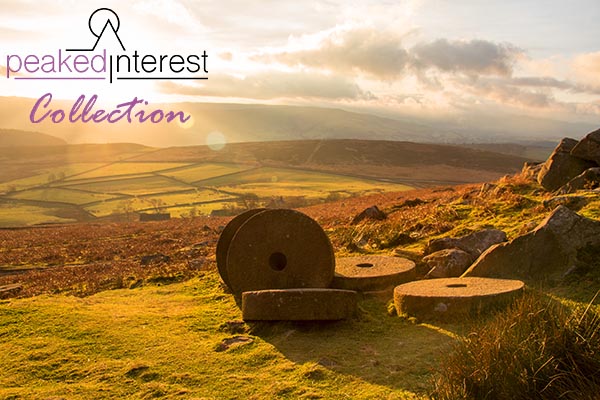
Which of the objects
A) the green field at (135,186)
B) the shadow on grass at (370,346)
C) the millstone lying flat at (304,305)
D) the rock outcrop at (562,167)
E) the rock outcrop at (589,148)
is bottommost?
the green field at (135,186)

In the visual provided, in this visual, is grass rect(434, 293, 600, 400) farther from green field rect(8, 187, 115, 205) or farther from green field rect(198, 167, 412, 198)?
green field rect(8, 187, 115, 205)

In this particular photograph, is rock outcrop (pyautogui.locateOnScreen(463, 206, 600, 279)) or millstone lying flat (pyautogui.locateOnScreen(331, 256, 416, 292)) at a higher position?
rock outcrop (pyautogui.locateOnScreen(463, 206, 600, 279))

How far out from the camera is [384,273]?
1094 cm

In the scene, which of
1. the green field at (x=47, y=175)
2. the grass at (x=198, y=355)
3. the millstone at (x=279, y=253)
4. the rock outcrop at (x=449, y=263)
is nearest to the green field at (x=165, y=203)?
the green field at (x=47, y=175)

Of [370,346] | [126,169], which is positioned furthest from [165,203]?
[370,346]

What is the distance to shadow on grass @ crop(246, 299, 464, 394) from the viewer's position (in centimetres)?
691

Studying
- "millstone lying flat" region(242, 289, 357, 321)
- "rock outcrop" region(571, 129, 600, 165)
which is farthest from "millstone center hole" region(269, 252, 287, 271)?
"rock outcrop" region(571, 129, 600, 165)

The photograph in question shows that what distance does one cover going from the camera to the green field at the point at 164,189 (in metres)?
64.1

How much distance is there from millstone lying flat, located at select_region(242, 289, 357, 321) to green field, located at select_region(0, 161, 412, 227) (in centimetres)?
4595

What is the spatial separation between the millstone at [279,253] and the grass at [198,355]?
2.75 feet

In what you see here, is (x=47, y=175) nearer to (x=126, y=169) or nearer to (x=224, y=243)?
(x=126, y=169)

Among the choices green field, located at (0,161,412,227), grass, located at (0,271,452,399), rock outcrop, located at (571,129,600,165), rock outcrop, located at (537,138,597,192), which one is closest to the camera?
grass, located at (0,271,452,399)

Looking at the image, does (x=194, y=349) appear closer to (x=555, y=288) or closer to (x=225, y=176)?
(x=555, y=288)

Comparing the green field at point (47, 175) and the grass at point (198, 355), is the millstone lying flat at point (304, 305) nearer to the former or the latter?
the grass at point (198, 355)
